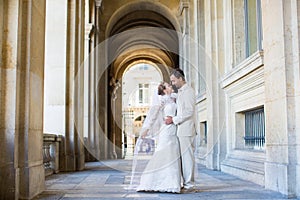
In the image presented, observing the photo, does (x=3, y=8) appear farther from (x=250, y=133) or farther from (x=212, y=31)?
(x=212, y=31)

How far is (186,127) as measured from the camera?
606 centimetres

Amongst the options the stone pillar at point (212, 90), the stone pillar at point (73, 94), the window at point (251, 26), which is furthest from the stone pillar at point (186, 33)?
the window at point (251, 26)

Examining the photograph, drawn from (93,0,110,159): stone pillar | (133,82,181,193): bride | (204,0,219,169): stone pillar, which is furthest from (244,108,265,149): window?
(93,0,110,159): stone pillar

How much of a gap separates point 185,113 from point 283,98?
133cm

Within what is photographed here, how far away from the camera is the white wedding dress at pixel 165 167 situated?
19.2 feet

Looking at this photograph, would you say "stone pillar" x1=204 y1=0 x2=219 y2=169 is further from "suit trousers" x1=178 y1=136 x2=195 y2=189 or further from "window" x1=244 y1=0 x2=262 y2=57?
"suit trousers" x1=178 y1=136 x2=195 y2=189

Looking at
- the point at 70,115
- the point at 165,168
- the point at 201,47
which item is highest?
the point at 201,47

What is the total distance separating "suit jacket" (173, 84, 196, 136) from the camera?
6.01m

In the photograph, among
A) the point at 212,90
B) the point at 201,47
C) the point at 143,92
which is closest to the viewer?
the point at 212,90

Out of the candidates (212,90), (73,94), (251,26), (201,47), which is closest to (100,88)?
(201,47)

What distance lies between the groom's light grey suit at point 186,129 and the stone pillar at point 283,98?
Answer: 3.57 ft

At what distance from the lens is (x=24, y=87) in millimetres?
5512

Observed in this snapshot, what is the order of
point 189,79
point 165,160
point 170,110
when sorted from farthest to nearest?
point 189,79
point 170,110
point 165,160

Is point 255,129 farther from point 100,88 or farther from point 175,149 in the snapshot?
point 100,88
